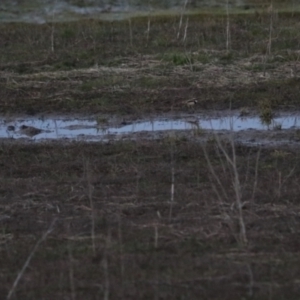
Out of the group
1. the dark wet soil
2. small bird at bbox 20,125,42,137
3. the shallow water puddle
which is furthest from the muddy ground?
small bird at bbox 20,125,42,137

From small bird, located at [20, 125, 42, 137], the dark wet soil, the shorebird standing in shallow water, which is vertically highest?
the dark wet soil

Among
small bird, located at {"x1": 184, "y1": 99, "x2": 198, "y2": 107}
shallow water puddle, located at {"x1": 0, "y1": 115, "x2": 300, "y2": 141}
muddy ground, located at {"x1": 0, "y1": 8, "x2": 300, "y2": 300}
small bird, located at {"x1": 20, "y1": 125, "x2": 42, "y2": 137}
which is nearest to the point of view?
muddy ground, located at {"x1": 0, "y1": 8, "x2": 300, "y2": 300}

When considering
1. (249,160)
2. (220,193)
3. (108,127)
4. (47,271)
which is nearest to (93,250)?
(47,271)

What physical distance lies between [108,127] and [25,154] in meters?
1.85

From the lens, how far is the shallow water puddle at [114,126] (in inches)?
479

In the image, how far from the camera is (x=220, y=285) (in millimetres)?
6441

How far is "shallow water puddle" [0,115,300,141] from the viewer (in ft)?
39.9

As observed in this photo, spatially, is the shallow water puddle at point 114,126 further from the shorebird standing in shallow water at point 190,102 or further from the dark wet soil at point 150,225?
the dark wet soil at point 150,225

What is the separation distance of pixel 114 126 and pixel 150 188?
3740 millimetres

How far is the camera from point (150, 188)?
352 inches

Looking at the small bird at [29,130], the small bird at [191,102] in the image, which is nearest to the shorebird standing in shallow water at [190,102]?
the small bird at [191,102]

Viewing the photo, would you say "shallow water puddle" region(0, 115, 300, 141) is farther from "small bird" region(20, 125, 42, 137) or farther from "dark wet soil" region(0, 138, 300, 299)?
"dark wet soil" region(0, 138, 300, 299)

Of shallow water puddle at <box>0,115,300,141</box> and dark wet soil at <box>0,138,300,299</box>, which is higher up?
dark wet soil at <box>0,138,300,299</box>

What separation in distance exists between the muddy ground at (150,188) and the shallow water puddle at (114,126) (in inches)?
15.5
